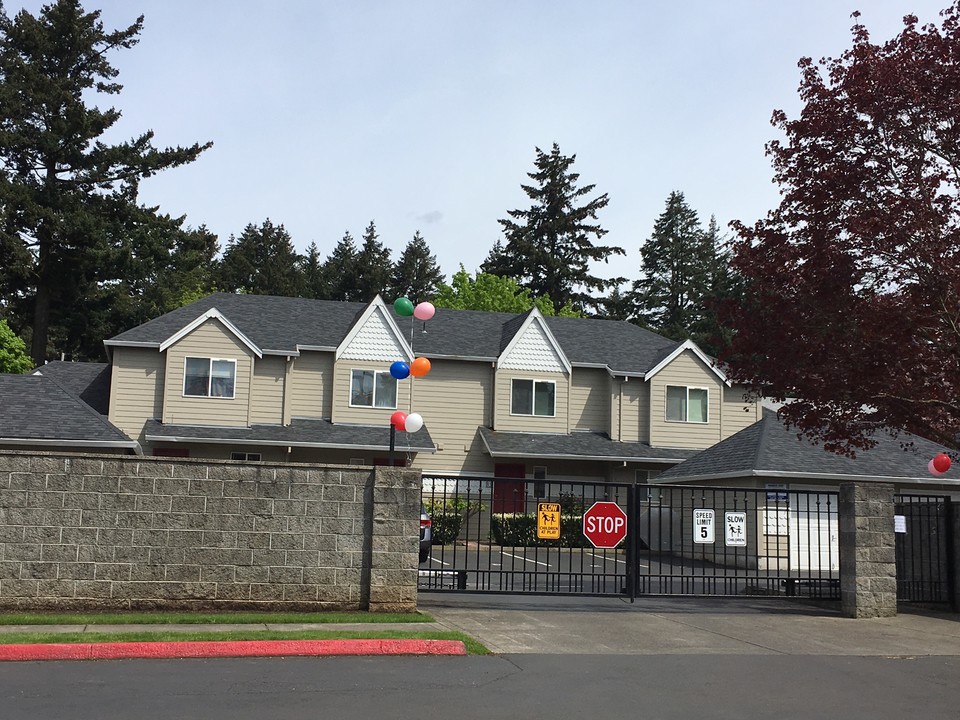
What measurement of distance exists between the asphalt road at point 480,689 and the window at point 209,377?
82.4 ft

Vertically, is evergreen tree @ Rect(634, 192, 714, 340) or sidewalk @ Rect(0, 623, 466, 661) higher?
evergreen tree @ Rect(634, 192, 714, 340)

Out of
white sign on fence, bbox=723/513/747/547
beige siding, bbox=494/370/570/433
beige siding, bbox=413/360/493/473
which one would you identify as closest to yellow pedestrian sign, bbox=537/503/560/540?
white sign on fence, bbox=723/513/747/547

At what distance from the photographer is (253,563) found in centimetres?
1335

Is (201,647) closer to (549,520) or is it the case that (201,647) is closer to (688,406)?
(549,520)

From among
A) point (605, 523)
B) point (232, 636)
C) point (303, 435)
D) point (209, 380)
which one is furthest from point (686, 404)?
point (232, 636)

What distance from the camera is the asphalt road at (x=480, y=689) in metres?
8.27

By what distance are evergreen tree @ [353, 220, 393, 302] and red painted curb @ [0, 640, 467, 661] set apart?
232 feet

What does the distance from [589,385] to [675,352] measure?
3567 mm

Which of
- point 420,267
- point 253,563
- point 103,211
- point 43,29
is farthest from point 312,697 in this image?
point 420,267

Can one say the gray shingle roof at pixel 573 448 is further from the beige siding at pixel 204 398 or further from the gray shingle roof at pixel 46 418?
the gray shingle roof at pixel 46 418

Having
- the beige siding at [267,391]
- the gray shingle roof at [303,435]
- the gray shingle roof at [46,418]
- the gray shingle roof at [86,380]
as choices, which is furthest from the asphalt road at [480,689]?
the gray shingle roof at [86,380]

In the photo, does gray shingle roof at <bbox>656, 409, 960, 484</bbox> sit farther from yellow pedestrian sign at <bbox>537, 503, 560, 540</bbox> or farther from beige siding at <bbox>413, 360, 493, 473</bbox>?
yellow pedestrian sign at <bbox>537, 503, 560, 540</bbox>

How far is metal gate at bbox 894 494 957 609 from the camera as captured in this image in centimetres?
1712

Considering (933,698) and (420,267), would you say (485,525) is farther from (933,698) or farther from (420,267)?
(420,267)
